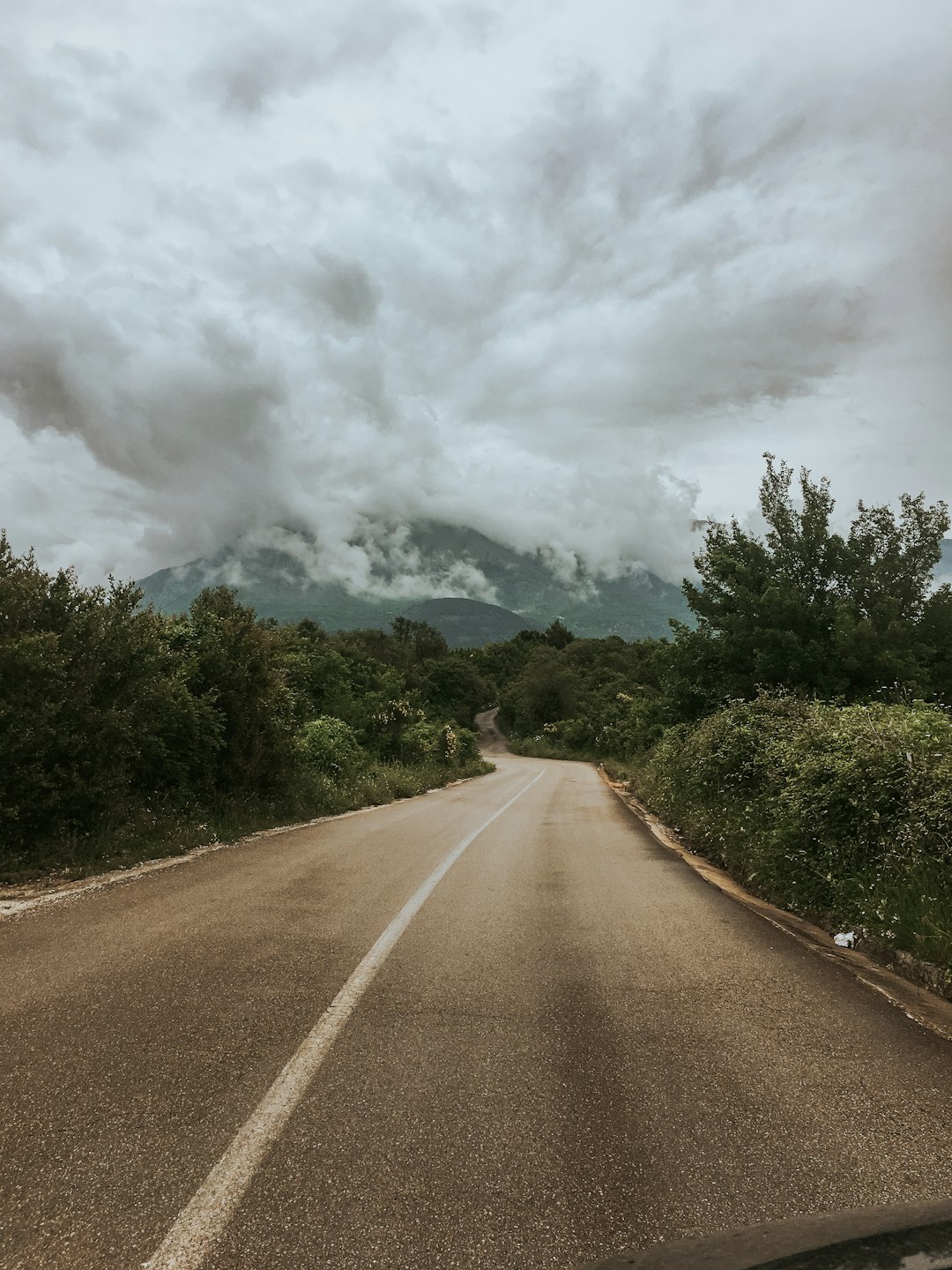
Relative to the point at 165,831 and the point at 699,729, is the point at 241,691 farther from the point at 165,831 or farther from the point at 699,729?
the point at 699,729

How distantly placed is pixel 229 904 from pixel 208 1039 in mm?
2812

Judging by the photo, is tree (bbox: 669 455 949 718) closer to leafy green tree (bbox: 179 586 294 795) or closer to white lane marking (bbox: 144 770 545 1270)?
leafy green tree (bbox: 179 586 294 795)

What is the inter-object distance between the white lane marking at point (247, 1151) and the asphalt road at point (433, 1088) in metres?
0.01

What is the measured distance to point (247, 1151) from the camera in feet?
7.84

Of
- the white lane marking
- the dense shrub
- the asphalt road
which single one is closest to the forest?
the dense shrub

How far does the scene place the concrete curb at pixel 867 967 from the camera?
3.89 meters

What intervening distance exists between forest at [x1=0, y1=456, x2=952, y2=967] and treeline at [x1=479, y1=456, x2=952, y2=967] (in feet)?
0.12

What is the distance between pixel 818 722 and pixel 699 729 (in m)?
6.14

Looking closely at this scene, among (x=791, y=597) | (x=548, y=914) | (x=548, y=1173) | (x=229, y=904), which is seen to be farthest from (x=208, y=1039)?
(x=791, y=597)

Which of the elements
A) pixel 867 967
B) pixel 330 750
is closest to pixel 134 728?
pixel 867 967

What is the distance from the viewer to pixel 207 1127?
255 centimetres

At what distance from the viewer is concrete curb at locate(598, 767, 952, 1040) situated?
3.89 meters

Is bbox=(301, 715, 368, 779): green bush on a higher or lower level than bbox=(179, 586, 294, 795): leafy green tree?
lower

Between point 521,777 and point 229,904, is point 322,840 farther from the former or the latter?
point 521,777
